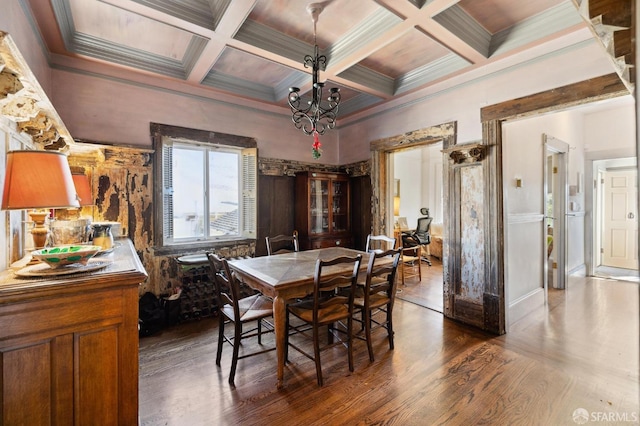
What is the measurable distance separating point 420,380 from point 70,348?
2197 millimetres

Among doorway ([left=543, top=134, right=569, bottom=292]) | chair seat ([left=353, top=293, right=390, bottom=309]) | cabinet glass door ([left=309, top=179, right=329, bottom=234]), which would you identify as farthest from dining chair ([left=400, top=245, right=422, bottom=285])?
chair seat ([left=353, top=293, right=390, bottom=309])

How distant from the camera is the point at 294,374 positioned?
7.48 ft

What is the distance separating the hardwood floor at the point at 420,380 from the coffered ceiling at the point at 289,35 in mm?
2816

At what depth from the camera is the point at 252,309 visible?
2402 millimetres

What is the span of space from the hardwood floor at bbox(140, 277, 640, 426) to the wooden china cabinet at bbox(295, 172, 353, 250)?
172 cm

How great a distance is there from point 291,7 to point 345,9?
1.45 ft

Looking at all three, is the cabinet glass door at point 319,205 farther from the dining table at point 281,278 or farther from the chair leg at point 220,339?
the chair leg at point 220,339

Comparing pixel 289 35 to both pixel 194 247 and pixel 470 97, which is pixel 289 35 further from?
pixel 194 247

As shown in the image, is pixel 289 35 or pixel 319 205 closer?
pixel 289 35


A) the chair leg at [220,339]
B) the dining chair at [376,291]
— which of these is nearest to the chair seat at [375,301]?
the dining chair at [376,291]

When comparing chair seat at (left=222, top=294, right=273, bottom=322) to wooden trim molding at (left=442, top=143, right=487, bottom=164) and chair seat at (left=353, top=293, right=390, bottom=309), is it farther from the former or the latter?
wooden trim molding at (left=442, top=143, right=487, bottom=164)

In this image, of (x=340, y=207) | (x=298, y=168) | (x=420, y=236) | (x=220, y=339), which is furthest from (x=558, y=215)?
(x=220, y=339)

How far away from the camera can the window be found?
3404 millimetres

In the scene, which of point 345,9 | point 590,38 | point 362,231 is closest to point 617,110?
point 590,38
